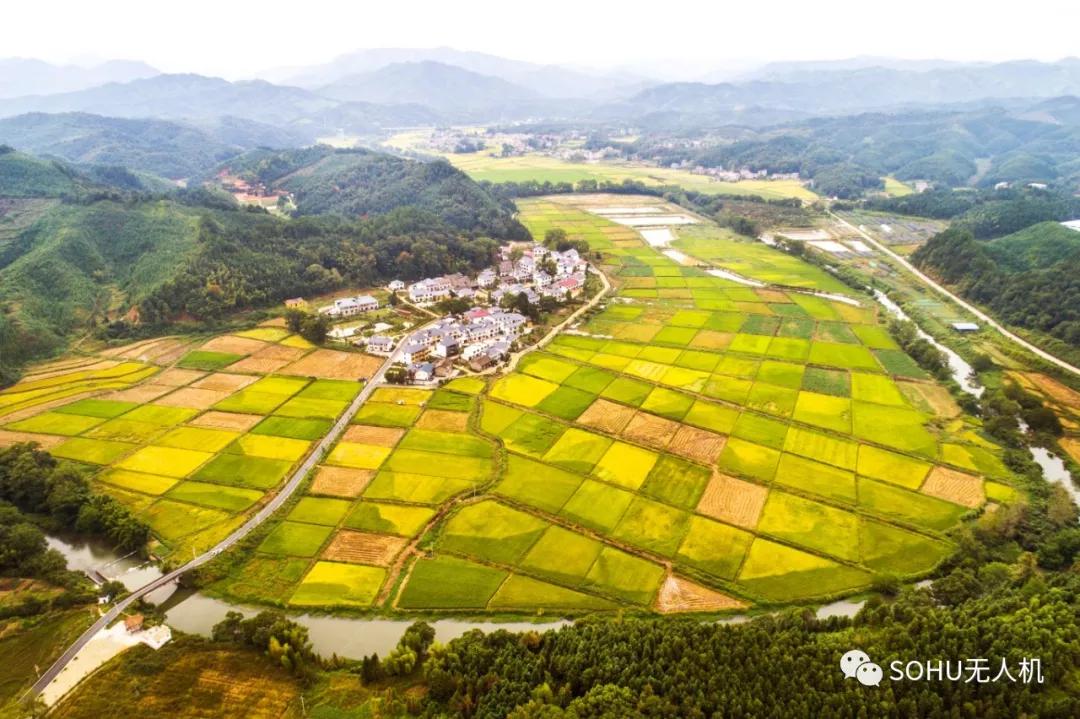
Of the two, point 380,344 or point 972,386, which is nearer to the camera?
point 972,386

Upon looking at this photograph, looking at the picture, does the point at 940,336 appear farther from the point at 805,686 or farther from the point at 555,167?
the point at 555,167

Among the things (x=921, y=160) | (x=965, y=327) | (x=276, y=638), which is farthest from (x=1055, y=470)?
(x=921, y=160)

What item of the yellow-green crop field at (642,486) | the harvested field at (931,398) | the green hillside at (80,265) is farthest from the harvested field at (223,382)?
the harvested field at (931,398)

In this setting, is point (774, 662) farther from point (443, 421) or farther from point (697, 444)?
point (443, 421)

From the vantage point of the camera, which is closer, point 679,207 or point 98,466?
point 98,466

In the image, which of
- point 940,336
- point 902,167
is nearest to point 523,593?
point 940,336
